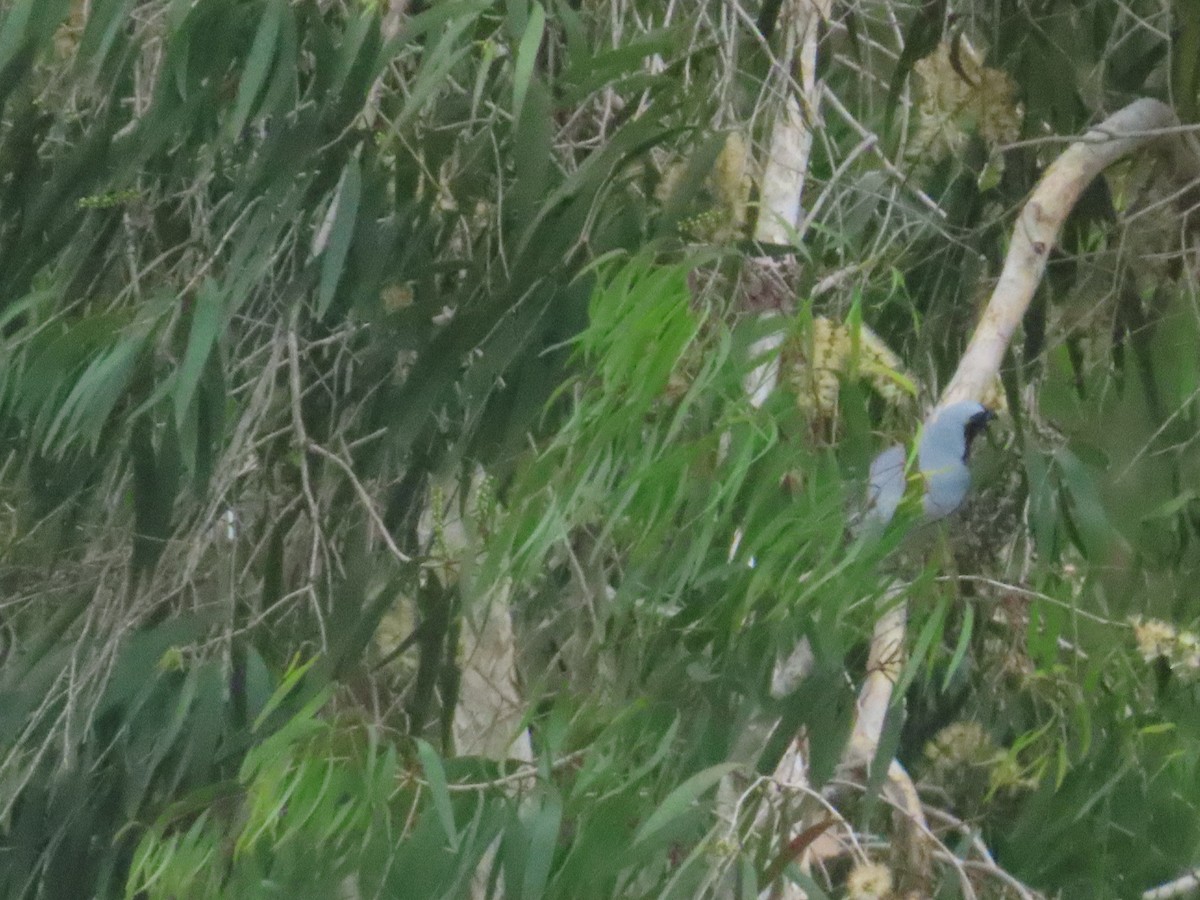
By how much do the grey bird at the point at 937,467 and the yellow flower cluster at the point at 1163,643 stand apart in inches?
8.8

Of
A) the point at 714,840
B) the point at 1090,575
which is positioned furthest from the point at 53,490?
the point at 1090,575

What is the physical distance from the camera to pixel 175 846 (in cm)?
138

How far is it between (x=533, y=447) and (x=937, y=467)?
0.35m

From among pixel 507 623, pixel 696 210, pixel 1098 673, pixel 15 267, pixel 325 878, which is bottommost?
pixel 507 623

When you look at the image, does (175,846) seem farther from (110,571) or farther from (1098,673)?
(1098,673)

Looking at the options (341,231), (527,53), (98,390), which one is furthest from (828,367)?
(98,390)

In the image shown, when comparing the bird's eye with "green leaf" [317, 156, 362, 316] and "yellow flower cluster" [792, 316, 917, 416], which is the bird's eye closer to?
"yellow flower cluster" [792, 316, 917, 416]

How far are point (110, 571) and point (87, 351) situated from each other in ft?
0.98

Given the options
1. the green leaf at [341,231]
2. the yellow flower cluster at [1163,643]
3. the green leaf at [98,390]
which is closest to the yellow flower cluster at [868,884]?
the yellow flower cluster at [1163,643]

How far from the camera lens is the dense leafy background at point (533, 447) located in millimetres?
1216

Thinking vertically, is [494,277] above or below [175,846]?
above

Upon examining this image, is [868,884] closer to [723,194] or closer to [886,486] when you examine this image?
[886,486]

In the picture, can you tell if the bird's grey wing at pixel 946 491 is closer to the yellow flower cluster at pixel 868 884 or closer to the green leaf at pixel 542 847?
the yellow flower cluster at pixel 868 884

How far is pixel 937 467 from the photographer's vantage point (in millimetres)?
1341
